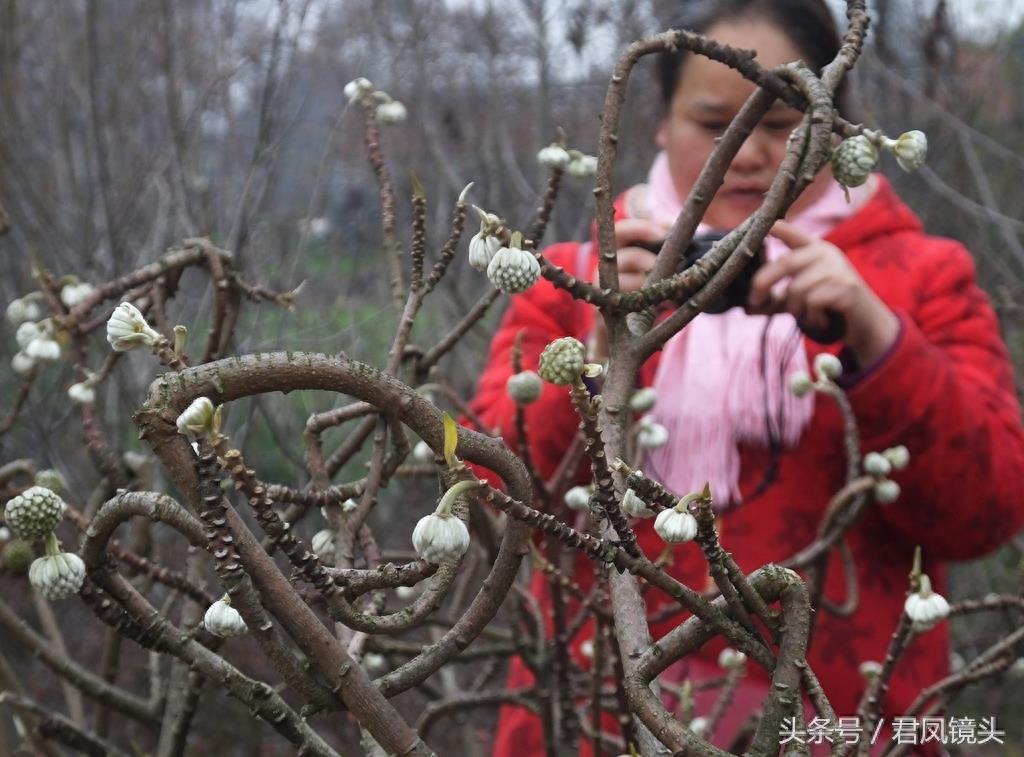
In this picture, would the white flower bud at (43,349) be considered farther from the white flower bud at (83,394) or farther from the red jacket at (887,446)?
the red jacket at (887,446)

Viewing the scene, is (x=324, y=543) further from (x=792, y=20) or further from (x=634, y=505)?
(x=792, y=20)

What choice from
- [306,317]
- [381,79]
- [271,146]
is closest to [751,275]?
[271,146]

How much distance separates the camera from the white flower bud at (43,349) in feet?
3.78

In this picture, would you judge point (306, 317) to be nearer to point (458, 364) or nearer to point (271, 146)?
point (458, 364)

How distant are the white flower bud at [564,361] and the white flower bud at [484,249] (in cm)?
9

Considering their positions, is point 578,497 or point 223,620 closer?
point 223,620

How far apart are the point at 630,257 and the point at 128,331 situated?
23.5 inches

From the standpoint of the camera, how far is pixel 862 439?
1.61 meters

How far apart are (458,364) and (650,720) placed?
3.86 m

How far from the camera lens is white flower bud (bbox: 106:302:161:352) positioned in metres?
0.68

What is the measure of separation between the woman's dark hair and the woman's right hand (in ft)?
1.59

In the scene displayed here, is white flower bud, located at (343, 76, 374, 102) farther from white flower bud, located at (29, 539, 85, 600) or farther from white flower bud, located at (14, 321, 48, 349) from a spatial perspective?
white flower bud, located at (29, 539, 85, 600)

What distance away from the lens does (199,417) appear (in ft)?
1.92

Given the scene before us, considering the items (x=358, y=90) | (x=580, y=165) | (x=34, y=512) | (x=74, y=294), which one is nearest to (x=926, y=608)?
(x=580, y=165)
